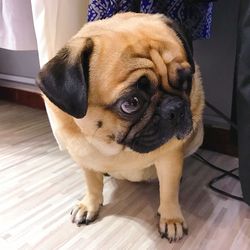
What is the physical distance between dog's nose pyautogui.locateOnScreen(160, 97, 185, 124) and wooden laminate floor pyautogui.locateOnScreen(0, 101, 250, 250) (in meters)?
0.31

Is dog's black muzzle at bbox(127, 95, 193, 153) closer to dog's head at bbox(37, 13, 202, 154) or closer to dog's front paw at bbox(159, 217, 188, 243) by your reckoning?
dog's head at bbox(37, 13, 202, 154)

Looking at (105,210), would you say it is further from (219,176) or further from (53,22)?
(53,22)

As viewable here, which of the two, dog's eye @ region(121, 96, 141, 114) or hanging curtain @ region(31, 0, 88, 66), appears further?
hanging curtain @ region(31, 0, 88, 66)

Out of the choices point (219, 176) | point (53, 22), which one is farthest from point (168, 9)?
point (219, 176)

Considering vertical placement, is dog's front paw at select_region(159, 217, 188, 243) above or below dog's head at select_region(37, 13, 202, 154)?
below

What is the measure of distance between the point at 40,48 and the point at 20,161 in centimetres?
44

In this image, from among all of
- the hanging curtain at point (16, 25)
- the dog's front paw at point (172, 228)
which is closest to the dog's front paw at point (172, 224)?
the dog's front paw at point (172, 228)

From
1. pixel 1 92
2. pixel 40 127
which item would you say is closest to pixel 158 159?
pixel 40 127

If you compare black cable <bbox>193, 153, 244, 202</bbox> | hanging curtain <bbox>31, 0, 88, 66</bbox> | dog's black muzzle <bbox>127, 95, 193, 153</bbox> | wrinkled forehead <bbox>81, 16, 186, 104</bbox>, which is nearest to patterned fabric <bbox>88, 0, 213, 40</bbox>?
hanging curtain <bbox>31, 0, 88, 66</bbox>

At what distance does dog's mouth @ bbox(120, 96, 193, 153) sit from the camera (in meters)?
0.69

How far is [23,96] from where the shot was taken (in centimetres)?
183

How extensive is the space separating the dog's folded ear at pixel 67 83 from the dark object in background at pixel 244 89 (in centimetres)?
36

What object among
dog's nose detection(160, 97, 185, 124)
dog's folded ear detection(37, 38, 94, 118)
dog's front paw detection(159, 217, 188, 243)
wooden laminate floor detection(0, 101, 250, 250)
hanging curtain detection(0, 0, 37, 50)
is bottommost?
wooden laminate floor detection(0, 101, 250, 250)

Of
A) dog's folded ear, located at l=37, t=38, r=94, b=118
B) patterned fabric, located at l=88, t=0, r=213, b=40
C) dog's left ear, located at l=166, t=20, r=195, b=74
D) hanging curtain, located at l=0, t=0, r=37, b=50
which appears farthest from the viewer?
hanging curtain, located at l=0, t=0, r=37, b=50
